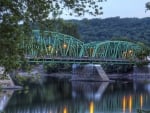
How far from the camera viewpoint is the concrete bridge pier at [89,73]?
112463 mm

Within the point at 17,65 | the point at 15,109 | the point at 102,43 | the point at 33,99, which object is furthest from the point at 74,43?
the point at 17,65

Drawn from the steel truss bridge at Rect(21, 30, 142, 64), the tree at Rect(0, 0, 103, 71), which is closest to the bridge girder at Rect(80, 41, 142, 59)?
the steel truss bridge at Rect(21, 30, 142, 64)

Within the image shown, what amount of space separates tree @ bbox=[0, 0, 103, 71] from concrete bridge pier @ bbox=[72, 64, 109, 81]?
102m

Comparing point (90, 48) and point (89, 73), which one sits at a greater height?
point (90, 48)

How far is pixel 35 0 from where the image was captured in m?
8.27

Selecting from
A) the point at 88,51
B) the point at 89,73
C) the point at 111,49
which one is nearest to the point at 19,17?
the point at 89,73

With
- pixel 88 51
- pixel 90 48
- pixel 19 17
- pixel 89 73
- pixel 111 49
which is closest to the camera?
pixel 19 17

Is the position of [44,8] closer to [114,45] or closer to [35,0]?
[35,0]

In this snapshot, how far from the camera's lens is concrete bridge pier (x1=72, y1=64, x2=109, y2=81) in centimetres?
11246

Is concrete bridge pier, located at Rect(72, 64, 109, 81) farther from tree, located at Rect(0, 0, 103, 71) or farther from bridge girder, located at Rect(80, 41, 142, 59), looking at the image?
tree, located at Rect(0, 0, 103, 71)

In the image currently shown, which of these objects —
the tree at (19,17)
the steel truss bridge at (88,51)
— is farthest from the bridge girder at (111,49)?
the tree at (19,17)

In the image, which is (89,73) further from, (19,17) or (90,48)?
(19,17)

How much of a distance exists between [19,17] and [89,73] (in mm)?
107451

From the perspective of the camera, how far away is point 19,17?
834 centimetres
